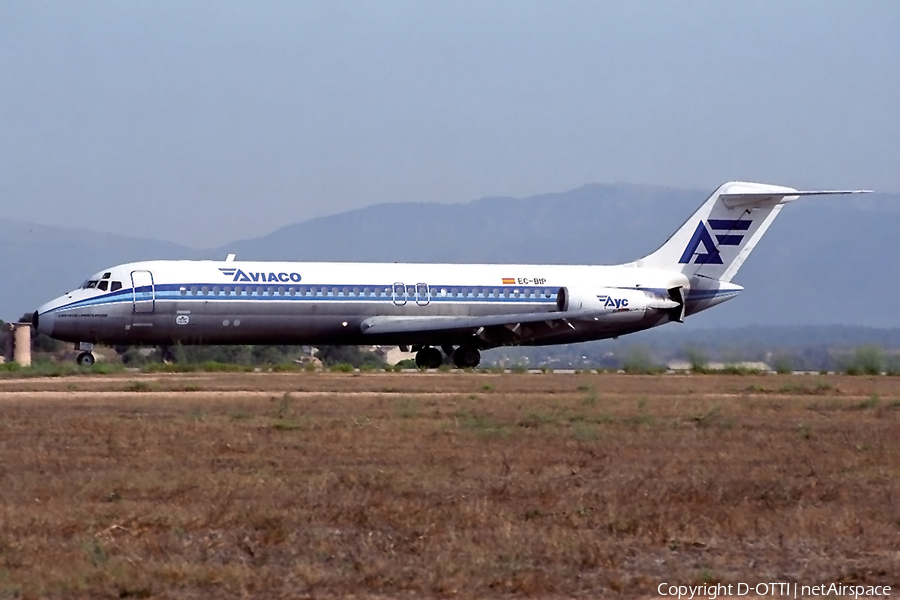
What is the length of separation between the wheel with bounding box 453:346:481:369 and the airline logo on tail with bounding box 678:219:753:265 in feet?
23.7

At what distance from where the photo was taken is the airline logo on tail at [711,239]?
152ft

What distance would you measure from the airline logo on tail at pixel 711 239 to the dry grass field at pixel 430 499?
21116 mm

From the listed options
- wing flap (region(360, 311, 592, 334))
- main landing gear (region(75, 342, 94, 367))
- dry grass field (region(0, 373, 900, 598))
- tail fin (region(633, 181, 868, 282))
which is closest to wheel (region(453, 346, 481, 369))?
wing flap (region(360, 311, 592, 334))

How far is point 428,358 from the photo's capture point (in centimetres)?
4425

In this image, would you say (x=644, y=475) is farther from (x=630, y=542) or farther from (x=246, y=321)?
(x=246, y=321)

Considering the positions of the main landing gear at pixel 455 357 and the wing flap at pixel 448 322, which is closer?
the wing flap at pixel 448 322

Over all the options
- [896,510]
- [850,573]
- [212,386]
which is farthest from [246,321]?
[850,573]

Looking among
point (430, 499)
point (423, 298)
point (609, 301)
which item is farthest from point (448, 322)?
point (430, 499)

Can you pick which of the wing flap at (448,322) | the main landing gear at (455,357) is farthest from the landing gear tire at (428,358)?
the wing flap at (448,322)

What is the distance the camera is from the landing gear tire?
44178 mm

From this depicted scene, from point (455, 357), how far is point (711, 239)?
8897mm

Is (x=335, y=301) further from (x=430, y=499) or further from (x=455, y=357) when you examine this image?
(x=430, y=499)

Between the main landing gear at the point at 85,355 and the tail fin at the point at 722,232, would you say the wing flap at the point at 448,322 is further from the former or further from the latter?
the main landing gear at the point at 85,355

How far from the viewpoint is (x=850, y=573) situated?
11.1 m
